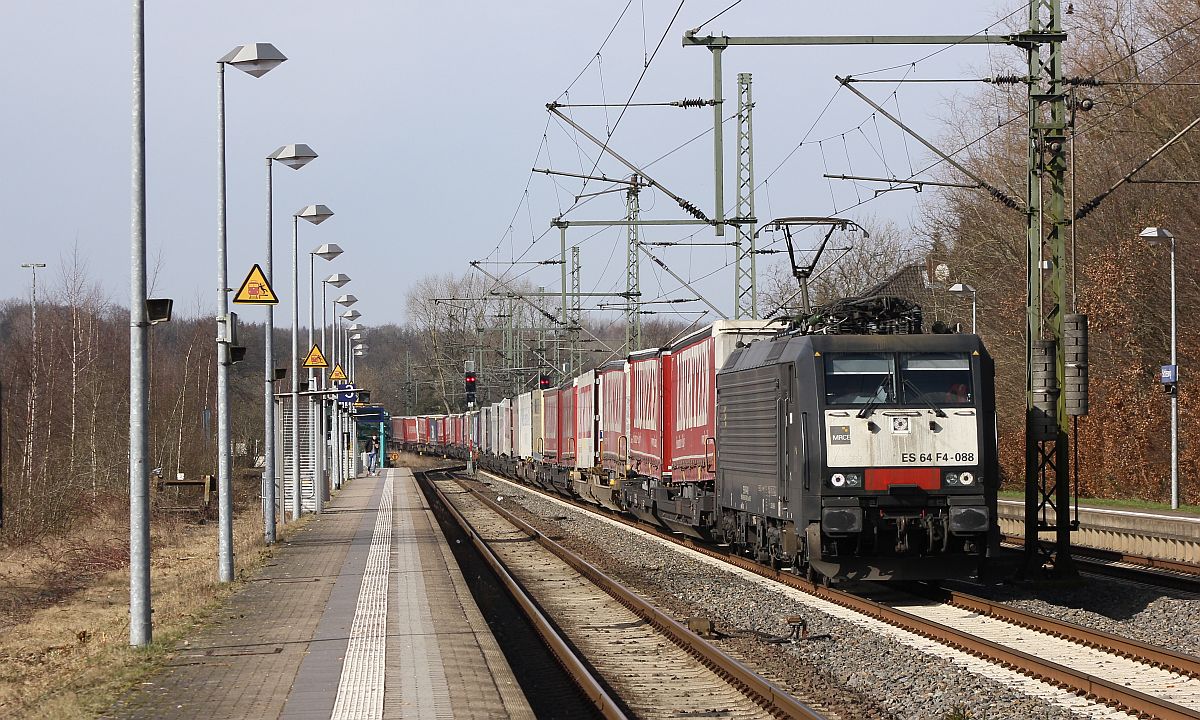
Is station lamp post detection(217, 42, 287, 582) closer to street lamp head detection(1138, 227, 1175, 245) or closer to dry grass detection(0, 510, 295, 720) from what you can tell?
dry grass detection(0, 510, 295, 720)

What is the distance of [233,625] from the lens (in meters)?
14.6

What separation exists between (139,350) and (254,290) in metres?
6.95

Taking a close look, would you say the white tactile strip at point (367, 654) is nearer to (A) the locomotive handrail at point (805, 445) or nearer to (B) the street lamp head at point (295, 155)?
(A) the locomotive handrail at point (805, 445)

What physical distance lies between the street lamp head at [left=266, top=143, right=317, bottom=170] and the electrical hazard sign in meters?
5.69

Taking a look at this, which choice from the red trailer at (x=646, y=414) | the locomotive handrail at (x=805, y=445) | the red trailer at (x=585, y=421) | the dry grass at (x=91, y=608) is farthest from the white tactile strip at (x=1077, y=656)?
the red trailer at (x=585, y=421)

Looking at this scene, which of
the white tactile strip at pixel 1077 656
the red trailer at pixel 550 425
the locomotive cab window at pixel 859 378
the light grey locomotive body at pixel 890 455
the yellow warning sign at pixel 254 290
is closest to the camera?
the white tactile strip at pixel 1077 656

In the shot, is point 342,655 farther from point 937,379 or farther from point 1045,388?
point 1045,388

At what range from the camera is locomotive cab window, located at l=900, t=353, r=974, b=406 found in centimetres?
1570

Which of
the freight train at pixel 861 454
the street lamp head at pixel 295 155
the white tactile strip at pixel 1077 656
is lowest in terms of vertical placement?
the white tactile strip at pixel 1077 656

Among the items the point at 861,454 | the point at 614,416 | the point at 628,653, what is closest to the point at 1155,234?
the point at 614,416

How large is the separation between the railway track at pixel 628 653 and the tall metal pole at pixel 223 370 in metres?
4.03

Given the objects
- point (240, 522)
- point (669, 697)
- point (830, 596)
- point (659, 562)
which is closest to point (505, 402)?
point (240, 522)

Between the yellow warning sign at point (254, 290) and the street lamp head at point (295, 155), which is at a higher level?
the street lamp head at point (295, 155)

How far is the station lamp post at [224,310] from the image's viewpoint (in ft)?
60.8
